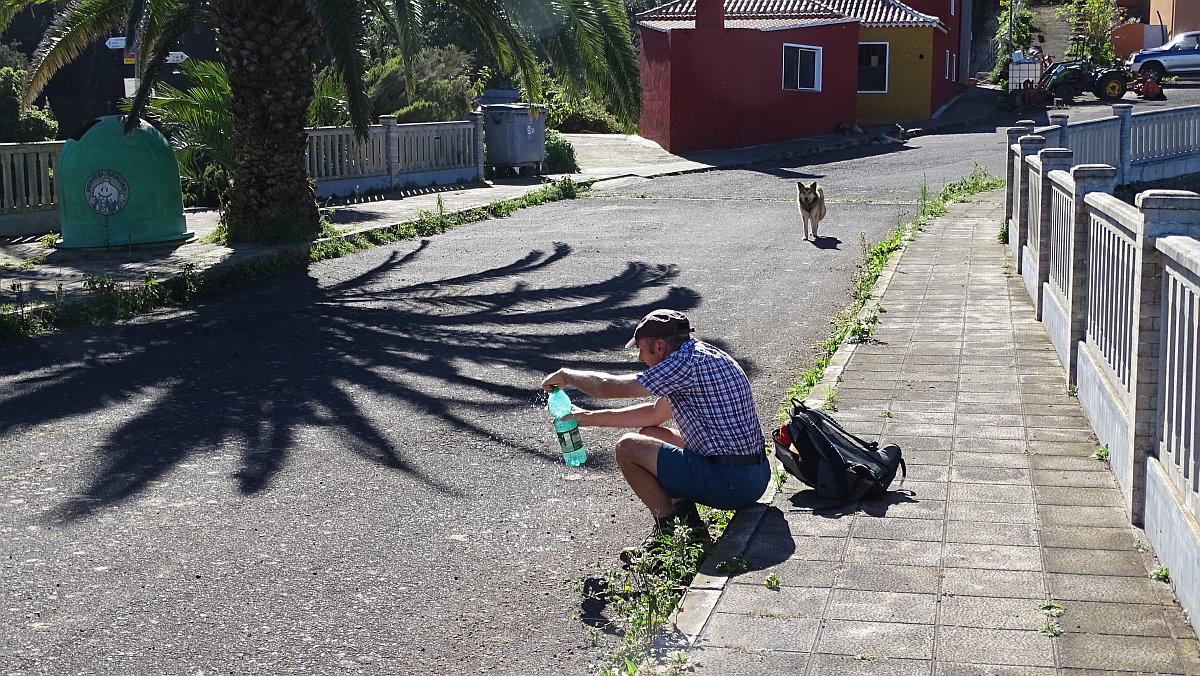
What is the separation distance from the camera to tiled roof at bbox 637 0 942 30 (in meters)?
33.4

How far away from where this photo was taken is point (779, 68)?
32.9 meters

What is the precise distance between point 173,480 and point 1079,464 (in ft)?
14.6

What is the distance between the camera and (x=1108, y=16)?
49.0 meters

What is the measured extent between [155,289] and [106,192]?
350 cm

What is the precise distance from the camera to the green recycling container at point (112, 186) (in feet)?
49.3

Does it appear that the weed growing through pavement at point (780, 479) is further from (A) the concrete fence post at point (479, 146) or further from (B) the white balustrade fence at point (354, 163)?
(A) the concrete fence post at point (479, 146)

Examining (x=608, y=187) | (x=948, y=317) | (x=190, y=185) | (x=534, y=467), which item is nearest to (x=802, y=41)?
(x=608, y=187)

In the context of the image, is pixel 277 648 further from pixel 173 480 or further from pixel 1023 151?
pixel 1023 151

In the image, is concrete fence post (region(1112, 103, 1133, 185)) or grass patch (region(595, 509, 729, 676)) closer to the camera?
grass patch (region(595, 509, 729, 676))

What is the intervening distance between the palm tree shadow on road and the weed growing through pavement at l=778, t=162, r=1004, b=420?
1421 millimetres

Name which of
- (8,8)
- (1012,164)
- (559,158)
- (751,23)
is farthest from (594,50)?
(751,23)

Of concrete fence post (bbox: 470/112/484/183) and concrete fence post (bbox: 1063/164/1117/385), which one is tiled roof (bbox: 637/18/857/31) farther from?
concrete fence post (bbox: 1063/164/1117/385)

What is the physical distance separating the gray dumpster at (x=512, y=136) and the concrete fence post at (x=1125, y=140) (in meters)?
10.3

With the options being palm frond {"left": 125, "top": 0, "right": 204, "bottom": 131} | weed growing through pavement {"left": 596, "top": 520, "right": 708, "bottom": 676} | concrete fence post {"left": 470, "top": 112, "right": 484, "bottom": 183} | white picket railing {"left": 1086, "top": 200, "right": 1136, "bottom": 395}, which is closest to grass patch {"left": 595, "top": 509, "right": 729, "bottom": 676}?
weed growing through pavement {"left": 596, "top": 520, "right": 708, "bottom": 676}
